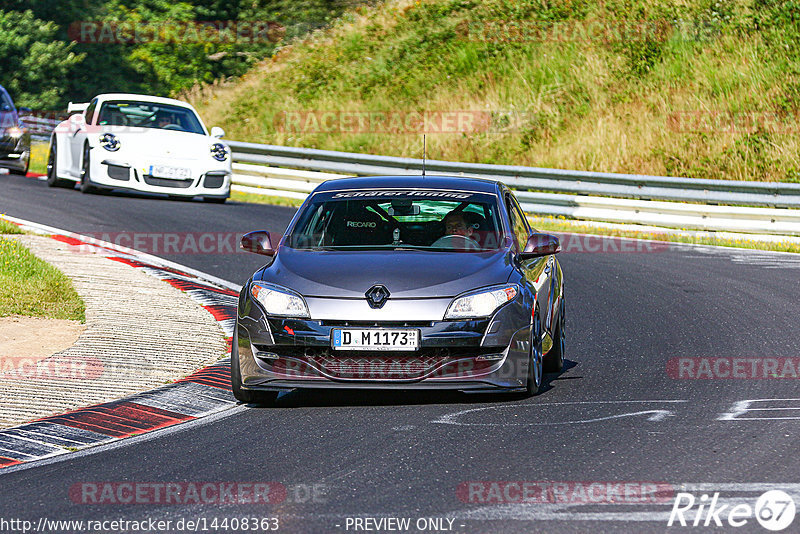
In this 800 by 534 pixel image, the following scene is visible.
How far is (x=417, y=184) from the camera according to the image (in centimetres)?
902

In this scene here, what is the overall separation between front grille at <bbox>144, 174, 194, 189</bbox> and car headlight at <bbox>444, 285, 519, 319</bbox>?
41.2 feet

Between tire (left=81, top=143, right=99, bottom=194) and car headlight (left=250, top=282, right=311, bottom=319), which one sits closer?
car headlight (left=250, top=282, right=311, bottom=319)

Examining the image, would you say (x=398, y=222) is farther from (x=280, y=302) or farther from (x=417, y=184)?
(x=280, y=302)

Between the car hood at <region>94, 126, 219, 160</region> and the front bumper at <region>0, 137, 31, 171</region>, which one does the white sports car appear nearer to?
the car hood at <region>94, 126, 219, 160</region>

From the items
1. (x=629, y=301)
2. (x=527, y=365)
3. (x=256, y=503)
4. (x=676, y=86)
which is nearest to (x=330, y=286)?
(x=527, y=365)

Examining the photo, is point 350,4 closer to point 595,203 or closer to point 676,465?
point 595,203

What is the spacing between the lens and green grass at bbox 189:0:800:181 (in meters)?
25.4

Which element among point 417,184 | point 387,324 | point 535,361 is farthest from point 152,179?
point 387,324

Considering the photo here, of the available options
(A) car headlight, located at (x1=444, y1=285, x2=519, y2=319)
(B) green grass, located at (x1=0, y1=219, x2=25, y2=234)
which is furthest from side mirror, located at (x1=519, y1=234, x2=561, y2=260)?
(B) green grass, located at (x1=0, y1=219, x2=25, y2=234)

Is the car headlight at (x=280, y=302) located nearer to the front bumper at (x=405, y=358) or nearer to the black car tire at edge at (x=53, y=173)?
the front bumper at (x=405, y=358)

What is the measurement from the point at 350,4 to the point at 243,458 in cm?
3938

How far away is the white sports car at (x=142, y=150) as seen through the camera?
63.3ft

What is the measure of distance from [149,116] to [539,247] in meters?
13.2

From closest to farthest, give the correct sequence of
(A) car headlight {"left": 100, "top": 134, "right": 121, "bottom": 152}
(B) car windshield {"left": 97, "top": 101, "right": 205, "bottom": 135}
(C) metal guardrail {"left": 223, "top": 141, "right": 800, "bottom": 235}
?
(C) metal guardrail {"left": 223, "top": 141, "right": 800, "bottom": 235}, (A) car headlight {"left": 100, "top": 134, "right": 121, "bottom": 152}, (B) car windshield {"left": 97, "top": 101, "right": 205, "bottom": 135}
